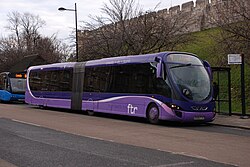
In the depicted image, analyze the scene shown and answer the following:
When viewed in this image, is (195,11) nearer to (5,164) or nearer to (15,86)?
(15,86)

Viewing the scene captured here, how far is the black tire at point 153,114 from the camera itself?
17.5 meters

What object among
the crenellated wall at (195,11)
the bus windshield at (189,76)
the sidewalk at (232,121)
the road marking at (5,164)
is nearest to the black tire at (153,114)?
the bus windshield at (189,76)

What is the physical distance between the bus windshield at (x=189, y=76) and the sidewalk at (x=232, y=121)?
1529mm

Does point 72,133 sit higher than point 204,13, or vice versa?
point 204,13

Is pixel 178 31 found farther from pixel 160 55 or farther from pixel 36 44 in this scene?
pixel 36 44

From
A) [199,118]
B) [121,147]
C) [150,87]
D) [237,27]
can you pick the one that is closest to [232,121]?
[199,118]

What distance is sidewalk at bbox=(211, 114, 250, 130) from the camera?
16.8 meters

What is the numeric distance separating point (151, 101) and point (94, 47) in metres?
15.2

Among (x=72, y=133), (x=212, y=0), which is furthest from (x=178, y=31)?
(x=72, y=133)

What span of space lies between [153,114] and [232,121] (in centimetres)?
357

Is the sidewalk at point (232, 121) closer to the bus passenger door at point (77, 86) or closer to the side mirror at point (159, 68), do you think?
the side mirror at point (159, 68)

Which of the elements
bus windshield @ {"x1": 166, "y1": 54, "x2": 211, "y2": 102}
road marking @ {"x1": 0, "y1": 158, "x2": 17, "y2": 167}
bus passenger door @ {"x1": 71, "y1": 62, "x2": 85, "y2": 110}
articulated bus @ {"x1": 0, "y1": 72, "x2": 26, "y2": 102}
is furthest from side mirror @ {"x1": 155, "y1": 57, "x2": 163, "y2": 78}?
articulated bus @ {"x1": 0, "y1": 72, "x2": 26, "y2": 102}

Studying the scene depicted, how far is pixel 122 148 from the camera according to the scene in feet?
35.2

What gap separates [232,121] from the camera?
1833 cm
